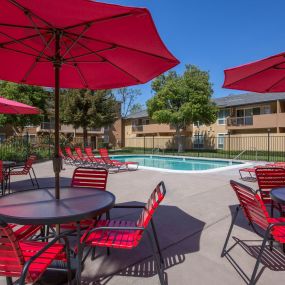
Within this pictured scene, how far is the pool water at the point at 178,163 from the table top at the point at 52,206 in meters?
13.4

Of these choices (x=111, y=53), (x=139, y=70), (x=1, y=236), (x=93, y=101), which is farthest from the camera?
(x=93, y=101)

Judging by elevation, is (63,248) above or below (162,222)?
above

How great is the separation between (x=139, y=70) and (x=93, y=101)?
2322cm

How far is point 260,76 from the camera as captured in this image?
4.93 m

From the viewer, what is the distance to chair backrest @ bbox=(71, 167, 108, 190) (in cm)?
437

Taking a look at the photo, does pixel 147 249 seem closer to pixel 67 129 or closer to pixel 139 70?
pixel 139 70

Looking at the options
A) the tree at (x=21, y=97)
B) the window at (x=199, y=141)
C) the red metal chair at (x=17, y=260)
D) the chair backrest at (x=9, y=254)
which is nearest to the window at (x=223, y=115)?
the window at (x=199, y=141)

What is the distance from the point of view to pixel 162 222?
4652 millimetres

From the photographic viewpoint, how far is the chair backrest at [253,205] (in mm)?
2832

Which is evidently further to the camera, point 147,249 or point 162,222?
point 162,222

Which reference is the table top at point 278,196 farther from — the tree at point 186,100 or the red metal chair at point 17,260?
the tree at point 186,100

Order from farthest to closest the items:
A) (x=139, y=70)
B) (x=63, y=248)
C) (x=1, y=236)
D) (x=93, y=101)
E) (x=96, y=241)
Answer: (x=93, y=101) → (x=139, y=70) → (x=96, y=241) → (x=63, y=248) → (x=1, y=236)

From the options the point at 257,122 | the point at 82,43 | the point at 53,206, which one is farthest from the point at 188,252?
the point at 257,122

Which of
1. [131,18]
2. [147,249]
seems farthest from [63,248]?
[131,18]
